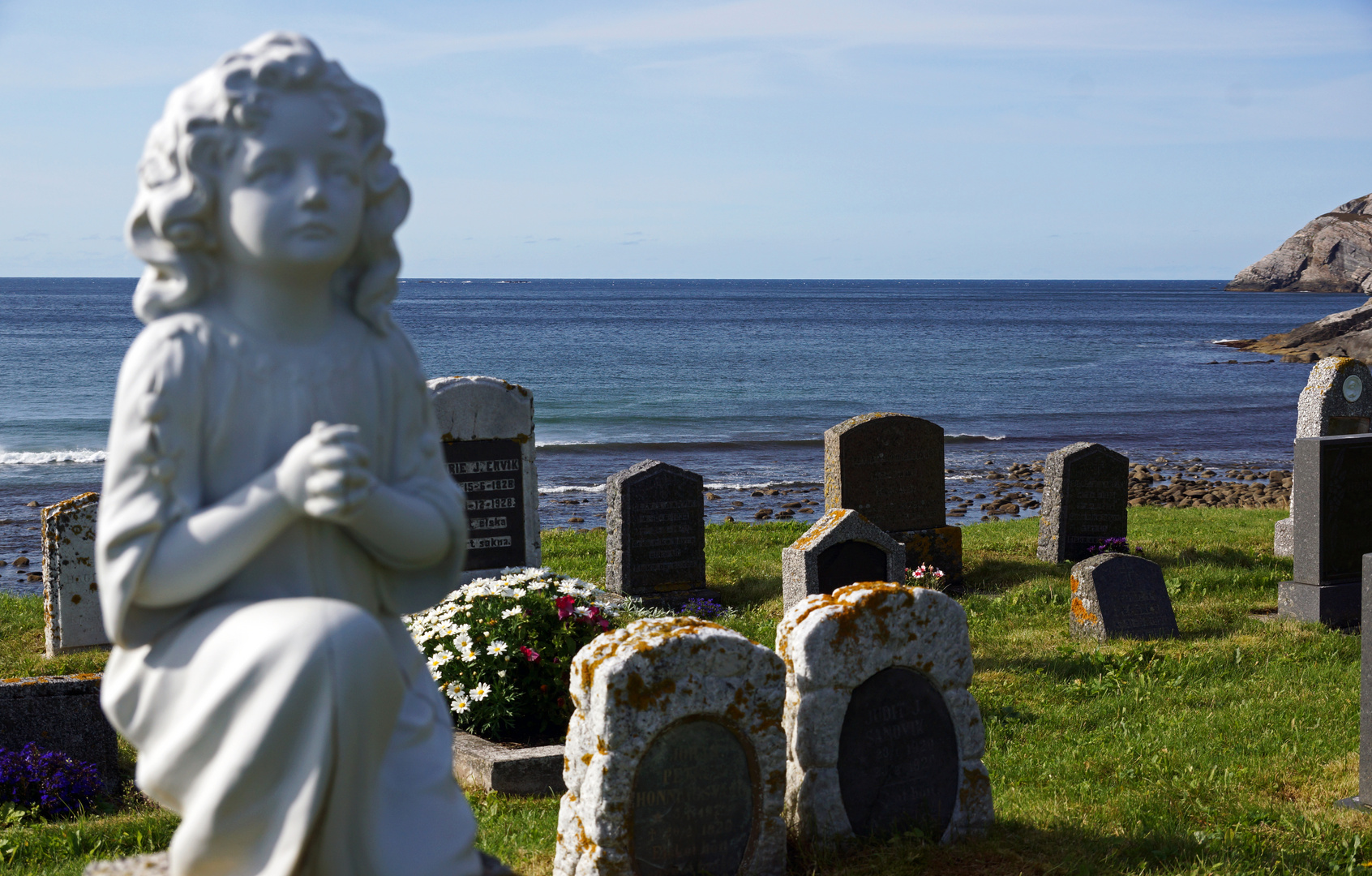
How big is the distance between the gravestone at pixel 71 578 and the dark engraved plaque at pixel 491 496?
2.83m

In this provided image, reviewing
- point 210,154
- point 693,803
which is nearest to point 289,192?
point 210,154

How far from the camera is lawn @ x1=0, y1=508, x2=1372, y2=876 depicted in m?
5.27

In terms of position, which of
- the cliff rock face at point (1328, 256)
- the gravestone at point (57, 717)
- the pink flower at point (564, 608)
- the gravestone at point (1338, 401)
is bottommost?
the gravestone at point (57, 717)

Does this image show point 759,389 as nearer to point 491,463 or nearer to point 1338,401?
point 1338,401

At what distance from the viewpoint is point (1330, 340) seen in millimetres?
56688

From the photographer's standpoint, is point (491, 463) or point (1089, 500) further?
point (1089, 500)

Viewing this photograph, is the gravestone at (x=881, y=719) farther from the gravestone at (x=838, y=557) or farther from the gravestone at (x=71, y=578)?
the gravestone at (x=71, y=578)

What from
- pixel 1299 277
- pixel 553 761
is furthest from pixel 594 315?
pixel 553 761

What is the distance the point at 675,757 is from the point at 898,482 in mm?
7435

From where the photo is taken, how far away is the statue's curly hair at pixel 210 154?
7.73ft

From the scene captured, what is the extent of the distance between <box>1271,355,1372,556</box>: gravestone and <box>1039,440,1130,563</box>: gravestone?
190 centimetres

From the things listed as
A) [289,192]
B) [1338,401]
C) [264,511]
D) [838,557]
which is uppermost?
[289,192]

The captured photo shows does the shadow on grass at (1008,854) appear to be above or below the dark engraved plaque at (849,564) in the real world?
below

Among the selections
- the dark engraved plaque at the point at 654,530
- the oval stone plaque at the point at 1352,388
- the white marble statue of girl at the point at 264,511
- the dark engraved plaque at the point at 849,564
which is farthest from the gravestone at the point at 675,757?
the oval stone plaque at the point at 1352,388
